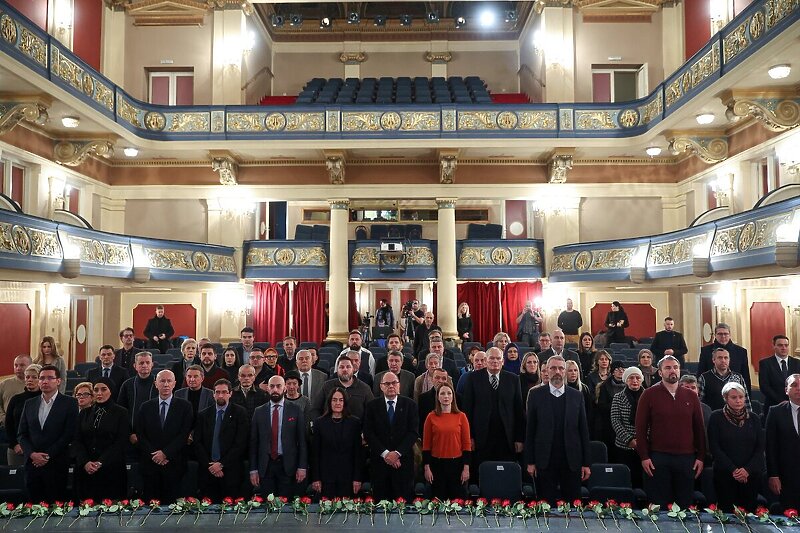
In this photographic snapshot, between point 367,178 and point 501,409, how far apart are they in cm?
1085

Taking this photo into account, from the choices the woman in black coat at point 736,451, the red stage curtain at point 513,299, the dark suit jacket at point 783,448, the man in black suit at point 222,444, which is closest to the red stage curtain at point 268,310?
the red stage curtain at point 513,299

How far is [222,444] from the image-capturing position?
15.8 ft

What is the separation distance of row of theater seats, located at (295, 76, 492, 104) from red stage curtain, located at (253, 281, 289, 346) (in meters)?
4.75

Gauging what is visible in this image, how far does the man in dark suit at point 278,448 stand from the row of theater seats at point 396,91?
1188 cm

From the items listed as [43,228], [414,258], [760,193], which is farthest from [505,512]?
[414,258]

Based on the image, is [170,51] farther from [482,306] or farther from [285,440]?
[285,440]

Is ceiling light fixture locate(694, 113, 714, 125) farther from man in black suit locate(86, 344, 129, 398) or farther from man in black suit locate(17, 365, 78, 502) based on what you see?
man in black suit locate(17, 365, 78, 502)

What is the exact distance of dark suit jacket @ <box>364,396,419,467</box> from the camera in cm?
476

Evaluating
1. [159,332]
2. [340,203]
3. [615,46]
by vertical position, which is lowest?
[159,332]

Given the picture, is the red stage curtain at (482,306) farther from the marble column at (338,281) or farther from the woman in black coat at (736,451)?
the woman in black coat at (736,451)

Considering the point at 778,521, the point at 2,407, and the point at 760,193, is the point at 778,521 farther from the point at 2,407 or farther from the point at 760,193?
the point at 760,193

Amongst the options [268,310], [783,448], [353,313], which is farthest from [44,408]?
[353,313]

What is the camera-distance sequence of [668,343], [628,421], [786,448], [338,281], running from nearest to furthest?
[786,448], [628,421], [668,343], [338,281]

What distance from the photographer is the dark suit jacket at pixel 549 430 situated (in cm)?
467
